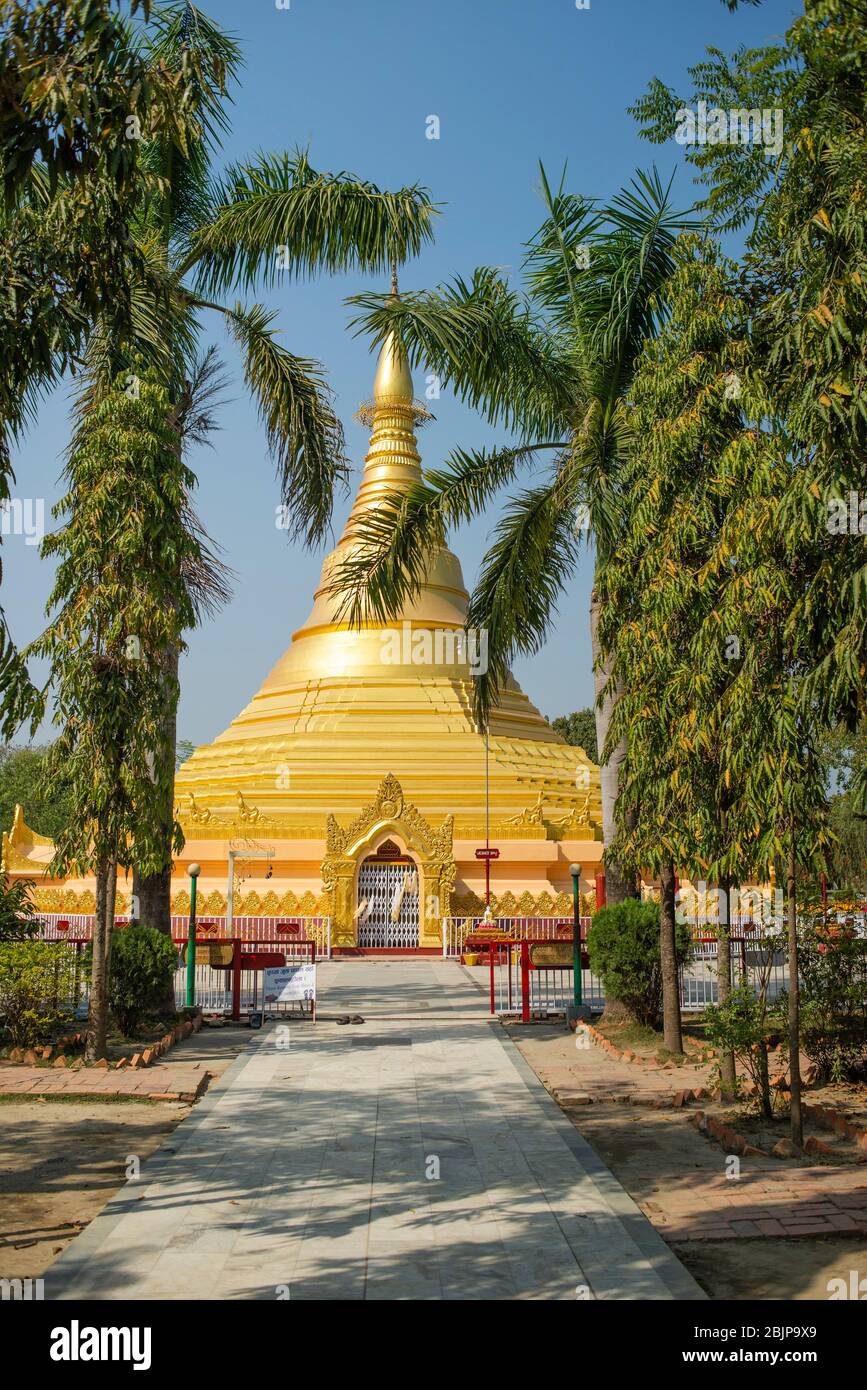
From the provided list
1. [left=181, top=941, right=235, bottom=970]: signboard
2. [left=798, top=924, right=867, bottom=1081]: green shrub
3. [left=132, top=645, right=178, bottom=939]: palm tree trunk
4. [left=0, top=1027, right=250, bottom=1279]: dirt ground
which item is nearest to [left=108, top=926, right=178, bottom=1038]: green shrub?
[left=132, top=645, right=178, bottom=939]: palm tree trunk

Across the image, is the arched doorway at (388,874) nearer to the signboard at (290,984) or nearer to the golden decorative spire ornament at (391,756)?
the golden decorative spire ornament at (391,756)

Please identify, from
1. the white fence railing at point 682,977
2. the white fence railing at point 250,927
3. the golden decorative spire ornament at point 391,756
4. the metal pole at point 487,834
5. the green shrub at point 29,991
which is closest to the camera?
the green shrub at point 29,991

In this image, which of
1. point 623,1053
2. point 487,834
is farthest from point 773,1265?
point 487,834

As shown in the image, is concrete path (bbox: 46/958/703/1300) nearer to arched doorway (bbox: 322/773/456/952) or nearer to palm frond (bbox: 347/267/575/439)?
palm frond (bbox: 347/267/575/439)

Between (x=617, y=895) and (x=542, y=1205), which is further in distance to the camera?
(x=617, y=895)

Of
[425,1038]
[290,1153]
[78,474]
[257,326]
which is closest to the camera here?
[290,1153]

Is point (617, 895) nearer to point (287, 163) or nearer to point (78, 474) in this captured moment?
point (78, 474)

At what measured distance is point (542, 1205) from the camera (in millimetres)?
7066

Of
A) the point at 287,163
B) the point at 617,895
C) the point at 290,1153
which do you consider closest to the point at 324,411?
the point at 287,163

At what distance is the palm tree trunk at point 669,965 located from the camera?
12.1m

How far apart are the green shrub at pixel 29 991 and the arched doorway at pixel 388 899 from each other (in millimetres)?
15633

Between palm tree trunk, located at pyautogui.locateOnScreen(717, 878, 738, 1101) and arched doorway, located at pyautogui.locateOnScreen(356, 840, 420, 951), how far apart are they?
58.1 feet

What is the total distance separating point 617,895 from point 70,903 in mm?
17811

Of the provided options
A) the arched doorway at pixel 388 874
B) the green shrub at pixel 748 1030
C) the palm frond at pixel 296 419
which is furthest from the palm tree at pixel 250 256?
the arched doorway at pixel 388 874
